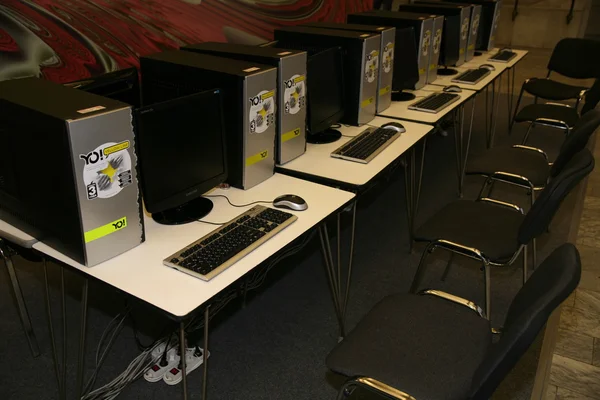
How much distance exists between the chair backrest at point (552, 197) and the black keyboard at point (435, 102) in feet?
3.85

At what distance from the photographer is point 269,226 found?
1.70 metres

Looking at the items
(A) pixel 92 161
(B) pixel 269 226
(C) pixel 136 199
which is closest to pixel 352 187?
(B) pixel 269 226

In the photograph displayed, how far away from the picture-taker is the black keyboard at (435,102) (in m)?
3.00

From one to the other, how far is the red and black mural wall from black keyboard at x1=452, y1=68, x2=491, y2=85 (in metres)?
1.49

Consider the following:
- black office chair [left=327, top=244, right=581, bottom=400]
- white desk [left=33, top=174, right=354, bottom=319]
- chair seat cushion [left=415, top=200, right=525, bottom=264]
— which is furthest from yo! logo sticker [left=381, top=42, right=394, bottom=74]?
black office chair [left=327, top=244, right=581, bottom=400]

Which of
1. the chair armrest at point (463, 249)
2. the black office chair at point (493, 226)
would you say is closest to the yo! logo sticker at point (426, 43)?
the black office chair at point (493, 226)

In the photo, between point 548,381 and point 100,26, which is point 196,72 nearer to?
point 100,26

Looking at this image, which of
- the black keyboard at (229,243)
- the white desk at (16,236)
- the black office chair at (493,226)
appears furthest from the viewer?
the black office chair at (493,226)

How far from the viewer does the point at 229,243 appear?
1.59 meters

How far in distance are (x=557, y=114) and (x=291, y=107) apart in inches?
102

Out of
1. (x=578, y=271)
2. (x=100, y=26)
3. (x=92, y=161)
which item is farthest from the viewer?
(x=100, y=26)

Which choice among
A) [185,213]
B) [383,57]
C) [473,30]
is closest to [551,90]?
[473,30]

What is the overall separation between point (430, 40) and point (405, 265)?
5.08 ft

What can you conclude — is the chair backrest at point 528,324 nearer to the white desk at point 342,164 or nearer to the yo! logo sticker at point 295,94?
the white desk at point 342,164
